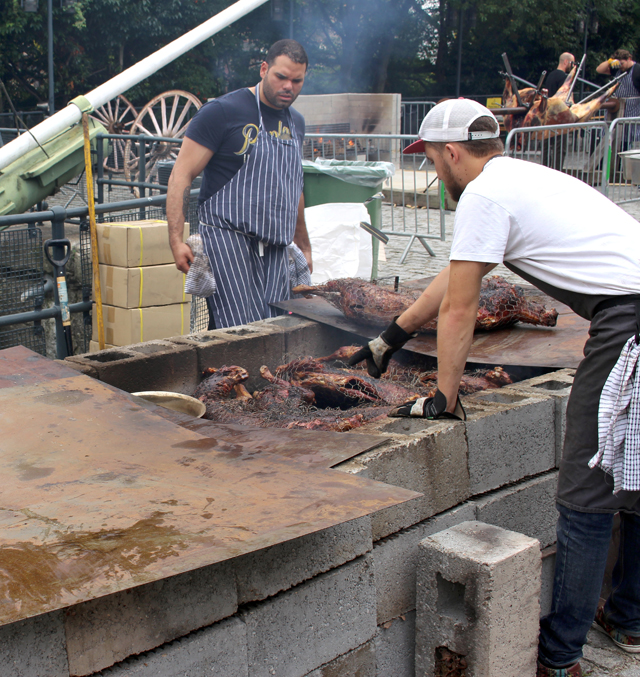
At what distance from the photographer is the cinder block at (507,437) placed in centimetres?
311

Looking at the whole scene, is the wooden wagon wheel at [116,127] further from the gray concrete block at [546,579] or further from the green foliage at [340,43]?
the gray concrete block at [546,579]

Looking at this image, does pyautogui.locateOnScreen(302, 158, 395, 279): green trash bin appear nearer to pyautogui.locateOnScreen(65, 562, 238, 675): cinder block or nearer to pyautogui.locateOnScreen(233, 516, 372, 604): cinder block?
pyautogui.locateOnScreen(233, 516, 372, 604): cinder block

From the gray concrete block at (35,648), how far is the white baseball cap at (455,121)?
2.06 m

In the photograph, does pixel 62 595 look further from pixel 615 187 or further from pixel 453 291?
pixel 615 187

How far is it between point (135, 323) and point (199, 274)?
1778mm

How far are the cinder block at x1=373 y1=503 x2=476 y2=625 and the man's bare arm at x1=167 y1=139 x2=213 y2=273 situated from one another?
2.38 metres

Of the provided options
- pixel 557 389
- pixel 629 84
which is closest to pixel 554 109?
pixel 629 84

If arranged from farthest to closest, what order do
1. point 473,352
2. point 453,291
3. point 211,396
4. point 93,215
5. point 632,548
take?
point 93,215, point 473,352, point 211,396, point 632,548, point 453,291

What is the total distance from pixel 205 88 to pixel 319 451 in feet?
78.3

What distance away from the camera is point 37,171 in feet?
28.1

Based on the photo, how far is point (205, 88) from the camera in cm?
2438

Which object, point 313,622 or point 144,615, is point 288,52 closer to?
point 313,622

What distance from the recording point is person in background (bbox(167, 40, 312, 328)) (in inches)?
176

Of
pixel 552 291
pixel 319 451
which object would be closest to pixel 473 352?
pixel 552 291
